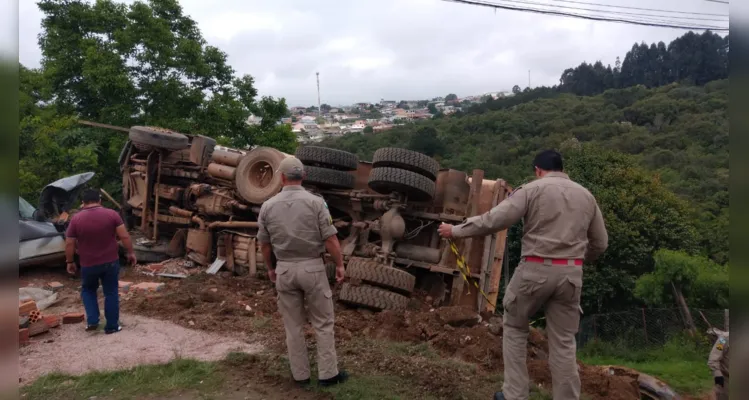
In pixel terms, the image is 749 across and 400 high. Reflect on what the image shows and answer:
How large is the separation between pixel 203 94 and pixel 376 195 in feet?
48.5

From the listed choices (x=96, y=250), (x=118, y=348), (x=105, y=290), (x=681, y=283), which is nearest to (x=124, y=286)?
(x=105, y=290)

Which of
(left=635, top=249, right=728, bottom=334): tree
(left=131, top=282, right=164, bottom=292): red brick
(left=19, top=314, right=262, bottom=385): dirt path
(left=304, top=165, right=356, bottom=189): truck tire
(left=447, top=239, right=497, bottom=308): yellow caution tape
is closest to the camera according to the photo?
(left=19, top=314, right=262, bottom=385): dirt path

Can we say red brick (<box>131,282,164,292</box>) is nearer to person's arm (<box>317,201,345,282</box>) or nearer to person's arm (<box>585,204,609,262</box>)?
person's arm (<box>317,201,345,282</box>)

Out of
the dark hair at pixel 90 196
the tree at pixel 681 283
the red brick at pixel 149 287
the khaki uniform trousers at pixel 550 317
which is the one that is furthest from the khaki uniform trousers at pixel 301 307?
the tree at pixel 681 283

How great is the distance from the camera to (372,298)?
264 inches

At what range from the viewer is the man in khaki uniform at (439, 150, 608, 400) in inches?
152

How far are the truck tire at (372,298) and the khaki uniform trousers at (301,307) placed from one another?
7.22ft

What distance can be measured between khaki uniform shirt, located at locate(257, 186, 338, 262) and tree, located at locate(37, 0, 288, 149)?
50.8 ft

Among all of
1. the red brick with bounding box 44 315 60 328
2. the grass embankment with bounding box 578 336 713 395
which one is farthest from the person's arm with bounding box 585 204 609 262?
the grass embankment with bounding box 578 336 713 395

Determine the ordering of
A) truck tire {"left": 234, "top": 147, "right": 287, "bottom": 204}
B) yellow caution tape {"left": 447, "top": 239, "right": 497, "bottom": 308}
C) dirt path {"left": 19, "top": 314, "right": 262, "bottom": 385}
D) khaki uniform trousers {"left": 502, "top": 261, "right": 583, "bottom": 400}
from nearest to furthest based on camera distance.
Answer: khaki uniform trousers {"left": 502, "top": 261, "right": 583, "bottom": 400} → dirt path {"left": 19, "top": 314, "right": 262, "bottom": 385} → yellow caution tape {"left": 447, "top": 239, "right": 497, "bottom": 308} → truck tire {"left": 234, "top": 147, "right": 287, "bottom": 204}

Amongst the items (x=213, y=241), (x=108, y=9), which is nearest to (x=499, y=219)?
(x=213, y=241)

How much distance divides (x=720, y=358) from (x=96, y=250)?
576 centimetres

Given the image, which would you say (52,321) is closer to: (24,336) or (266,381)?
(24,336)

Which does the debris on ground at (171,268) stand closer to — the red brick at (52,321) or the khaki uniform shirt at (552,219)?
the red brick at (52,321)
